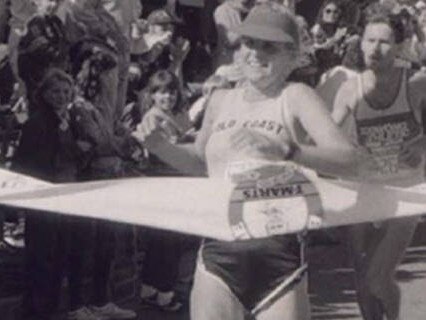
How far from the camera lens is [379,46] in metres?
6.88

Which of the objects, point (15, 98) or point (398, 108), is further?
point (15, 98)

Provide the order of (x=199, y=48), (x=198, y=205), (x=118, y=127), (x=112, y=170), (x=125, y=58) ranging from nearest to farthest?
(x=198, y=205) → (x=112, y=170) → (x=118, y=127) → (x=125, y=58) → (x=199, y=48)

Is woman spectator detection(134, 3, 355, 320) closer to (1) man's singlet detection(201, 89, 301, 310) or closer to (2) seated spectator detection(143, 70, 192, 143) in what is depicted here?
(1) man's singlet detection(201, 89, 301, 310)

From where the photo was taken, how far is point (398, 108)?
7023 millimetres

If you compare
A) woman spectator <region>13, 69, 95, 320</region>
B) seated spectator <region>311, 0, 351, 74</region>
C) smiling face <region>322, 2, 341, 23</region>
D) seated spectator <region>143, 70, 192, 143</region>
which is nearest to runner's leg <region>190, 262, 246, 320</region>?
woman spectator <region>13, 69, 95, 320</region>

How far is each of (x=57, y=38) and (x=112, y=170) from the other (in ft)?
2.94

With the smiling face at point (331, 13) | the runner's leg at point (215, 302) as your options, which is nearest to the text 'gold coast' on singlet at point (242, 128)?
the runner's leg at point (215, 302)

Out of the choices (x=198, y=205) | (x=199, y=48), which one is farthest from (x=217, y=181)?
(x=199, y=48)

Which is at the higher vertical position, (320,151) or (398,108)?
(320,151)

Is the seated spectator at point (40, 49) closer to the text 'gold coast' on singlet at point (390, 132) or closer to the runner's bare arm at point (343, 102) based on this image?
the runner's bare arm at point (343, 102)

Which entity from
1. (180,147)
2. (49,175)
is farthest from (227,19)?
(180,147)

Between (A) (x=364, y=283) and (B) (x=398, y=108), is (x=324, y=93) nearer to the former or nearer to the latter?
(B) (x=398, y=108)

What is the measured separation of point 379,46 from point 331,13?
7.09 m

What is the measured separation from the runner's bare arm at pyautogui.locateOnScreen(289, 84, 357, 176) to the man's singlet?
0.07m
